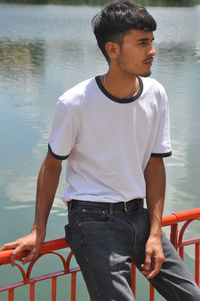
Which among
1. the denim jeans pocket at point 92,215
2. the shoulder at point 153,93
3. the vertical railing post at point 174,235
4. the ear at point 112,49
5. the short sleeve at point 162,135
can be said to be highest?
the ear at point 112,49

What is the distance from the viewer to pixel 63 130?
2.19 metres

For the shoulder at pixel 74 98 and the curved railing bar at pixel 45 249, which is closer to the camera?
the curved railing bar at pixel 45 249

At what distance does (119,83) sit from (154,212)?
61 centimetres

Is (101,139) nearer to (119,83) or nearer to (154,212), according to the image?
(119,83)

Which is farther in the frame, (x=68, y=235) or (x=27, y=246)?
(x=68, y=235)

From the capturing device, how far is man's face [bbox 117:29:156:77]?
7.22 ft

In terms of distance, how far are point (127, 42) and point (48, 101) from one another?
47.3 feet

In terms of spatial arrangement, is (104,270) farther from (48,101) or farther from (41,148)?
(48,101)

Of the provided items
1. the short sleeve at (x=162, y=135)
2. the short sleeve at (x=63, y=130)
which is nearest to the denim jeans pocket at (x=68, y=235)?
the short sleeve at (x=63, y=130)

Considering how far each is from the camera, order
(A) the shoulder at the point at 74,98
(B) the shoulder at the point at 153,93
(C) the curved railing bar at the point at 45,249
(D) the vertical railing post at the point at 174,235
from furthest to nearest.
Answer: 1. (D) the vertical railing post at the point at 174,235
2. (B) the shoulder at the point at 153,93
3. (A) the shoulder at the point at 74,98
4. (C) the curved railing bar at the point at 45,249

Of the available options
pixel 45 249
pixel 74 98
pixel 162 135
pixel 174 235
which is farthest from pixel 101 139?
pixel 174 235

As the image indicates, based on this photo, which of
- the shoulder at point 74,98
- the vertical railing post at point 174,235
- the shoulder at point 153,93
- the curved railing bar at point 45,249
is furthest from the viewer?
the vertical railing post at point 174,235

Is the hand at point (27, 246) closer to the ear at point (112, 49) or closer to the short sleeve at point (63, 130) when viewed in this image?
the short sleeve at point (63, 130)

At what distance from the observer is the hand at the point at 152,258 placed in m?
2.18
